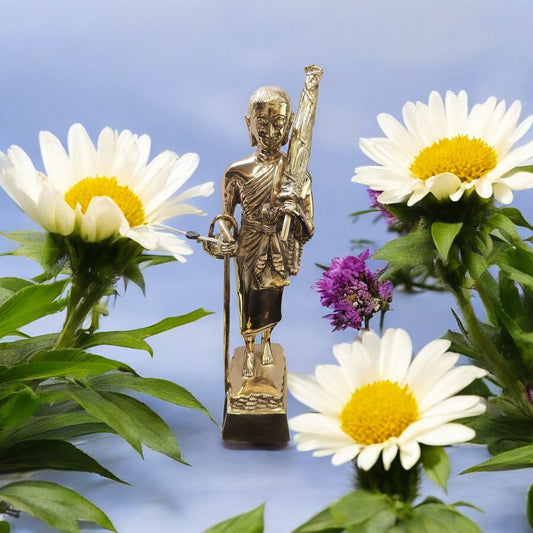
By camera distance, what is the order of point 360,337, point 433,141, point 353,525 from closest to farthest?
point 353,525, point 360,337, point 433,141

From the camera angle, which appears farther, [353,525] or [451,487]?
[451,487]

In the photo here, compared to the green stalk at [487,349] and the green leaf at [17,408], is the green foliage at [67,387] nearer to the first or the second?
the green leaf at [17,408]

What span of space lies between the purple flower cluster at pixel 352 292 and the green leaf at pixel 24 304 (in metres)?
0.37

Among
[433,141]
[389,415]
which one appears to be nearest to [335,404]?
[389,415]

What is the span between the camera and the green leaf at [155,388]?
787 mm

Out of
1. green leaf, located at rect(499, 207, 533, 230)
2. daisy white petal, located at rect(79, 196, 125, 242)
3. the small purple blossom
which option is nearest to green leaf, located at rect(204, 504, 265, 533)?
daisy white petal, located at rect(79, 196, 125, 242)

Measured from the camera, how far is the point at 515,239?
28.8 inches

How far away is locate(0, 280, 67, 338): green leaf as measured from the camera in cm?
69

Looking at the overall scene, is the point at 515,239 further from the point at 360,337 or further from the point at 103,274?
the point at 103,274

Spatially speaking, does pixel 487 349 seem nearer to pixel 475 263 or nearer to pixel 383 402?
pixel 475 263

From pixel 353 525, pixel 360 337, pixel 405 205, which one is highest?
pixel 405 205

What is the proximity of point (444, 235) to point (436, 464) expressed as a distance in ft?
0.67

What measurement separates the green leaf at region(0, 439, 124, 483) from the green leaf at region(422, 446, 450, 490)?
268mm

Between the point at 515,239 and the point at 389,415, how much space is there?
0.22 meters
